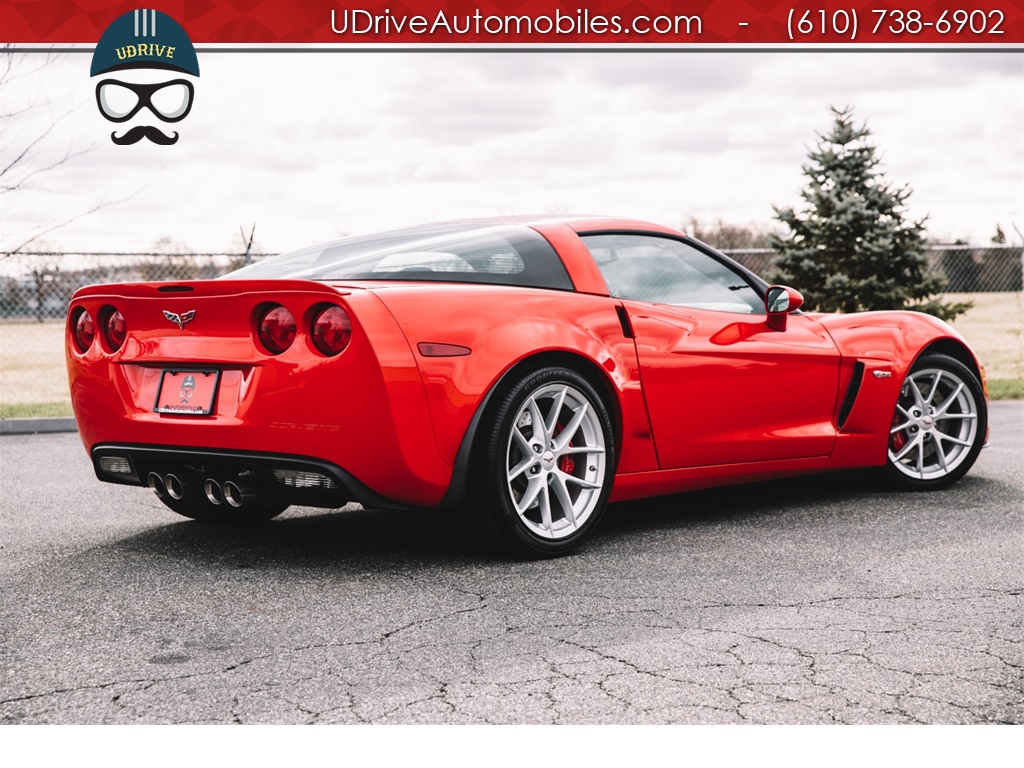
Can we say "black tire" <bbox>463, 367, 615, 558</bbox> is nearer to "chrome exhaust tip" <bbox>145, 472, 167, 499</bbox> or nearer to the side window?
the side window

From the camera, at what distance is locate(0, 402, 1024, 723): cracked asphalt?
2.93m

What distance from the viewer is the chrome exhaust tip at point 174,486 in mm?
4520

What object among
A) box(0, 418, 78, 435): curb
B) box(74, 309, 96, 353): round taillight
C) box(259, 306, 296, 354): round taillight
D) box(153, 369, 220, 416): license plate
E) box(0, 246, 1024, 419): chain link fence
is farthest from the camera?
box(0, 246, 1024, 419): chain link fence

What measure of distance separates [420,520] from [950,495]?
2.70 m

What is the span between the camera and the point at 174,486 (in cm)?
455

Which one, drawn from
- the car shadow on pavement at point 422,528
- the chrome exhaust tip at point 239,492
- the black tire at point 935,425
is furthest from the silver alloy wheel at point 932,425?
the chrome exhaust tip at point 239,492

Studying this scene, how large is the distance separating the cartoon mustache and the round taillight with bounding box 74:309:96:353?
781cm
